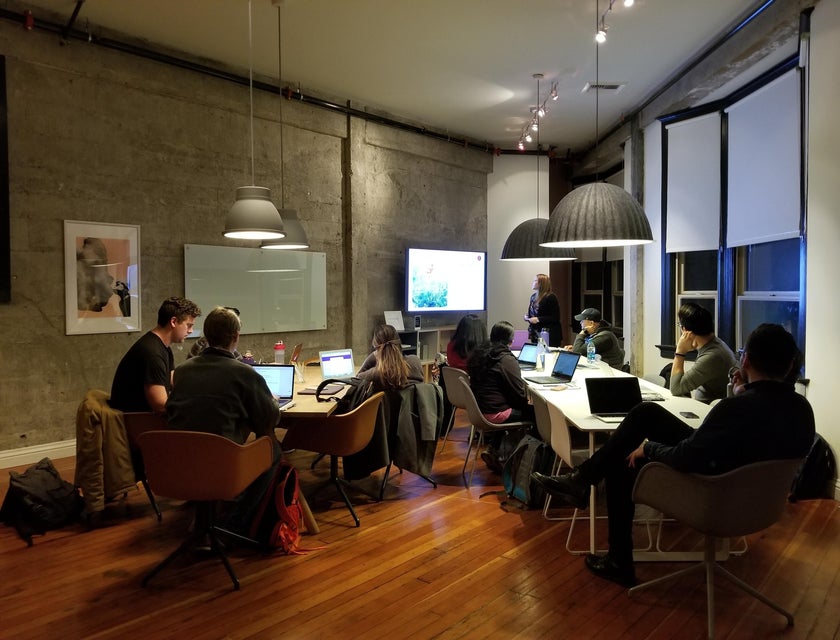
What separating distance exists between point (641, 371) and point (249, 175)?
5.34m

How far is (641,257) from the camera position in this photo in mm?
7547

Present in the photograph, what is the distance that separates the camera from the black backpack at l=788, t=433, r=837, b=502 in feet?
13.4

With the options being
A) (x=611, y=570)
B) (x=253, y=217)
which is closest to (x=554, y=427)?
(x=611, y=570)

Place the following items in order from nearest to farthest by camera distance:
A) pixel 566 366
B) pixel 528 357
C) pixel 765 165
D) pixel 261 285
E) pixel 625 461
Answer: pixel 625 461 < pixel 566 366 < pixel 765 165 < pixel 528 357 < pixel 261 285

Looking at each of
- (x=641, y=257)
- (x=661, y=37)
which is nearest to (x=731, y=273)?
(x=641, y=257)

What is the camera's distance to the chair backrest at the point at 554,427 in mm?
3297

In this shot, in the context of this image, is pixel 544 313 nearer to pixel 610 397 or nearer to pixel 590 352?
pixel 590 352

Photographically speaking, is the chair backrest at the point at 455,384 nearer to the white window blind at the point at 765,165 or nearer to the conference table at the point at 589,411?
the conference table at the point at 589,411

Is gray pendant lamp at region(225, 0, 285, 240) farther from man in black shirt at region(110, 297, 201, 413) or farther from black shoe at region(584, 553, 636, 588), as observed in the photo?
black shoe at region(584, 553, 636, 588)

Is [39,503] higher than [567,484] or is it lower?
lower

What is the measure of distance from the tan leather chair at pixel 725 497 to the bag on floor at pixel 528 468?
4.39 feet

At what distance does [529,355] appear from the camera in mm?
5680

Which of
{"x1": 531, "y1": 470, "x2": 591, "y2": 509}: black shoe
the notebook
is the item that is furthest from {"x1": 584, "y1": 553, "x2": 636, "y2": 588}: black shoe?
the notebook

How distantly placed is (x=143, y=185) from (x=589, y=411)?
450 centimetres
